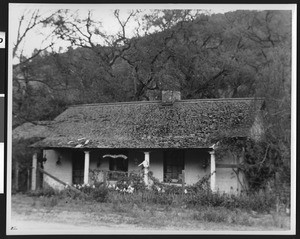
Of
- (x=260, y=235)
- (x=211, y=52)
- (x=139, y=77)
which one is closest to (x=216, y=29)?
(x=211, y=52)

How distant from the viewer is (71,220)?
10.4 meters

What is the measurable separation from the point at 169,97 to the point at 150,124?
75 cm

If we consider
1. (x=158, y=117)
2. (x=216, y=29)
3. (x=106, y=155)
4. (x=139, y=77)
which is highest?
(x=216, y=29)

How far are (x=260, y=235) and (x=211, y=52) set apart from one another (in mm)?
3883

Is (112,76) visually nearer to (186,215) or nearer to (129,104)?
(129,104)

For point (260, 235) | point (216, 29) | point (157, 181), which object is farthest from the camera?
point (157, 181)

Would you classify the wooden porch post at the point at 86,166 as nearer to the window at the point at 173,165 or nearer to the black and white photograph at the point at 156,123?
the black and white photograph at the point at 156,123

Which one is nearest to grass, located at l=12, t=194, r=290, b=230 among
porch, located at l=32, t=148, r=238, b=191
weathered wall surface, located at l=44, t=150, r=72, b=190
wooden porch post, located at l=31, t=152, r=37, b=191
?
wooden porch post, located at l=31, t=152, r=37, b=191

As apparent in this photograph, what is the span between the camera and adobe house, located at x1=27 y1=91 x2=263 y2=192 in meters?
11.3

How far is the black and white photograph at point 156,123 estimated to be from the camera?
33.8 ft

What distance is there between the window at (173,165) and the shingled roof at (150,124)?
1.16 feet

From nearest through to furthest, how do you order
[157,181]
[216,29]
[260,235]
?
[260,235], [216,29], [157,181]

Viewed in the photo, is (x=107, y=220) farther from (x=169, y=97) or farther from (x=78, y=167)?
(x=169, y=97)

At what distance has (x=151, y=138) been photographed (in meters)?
11.7
